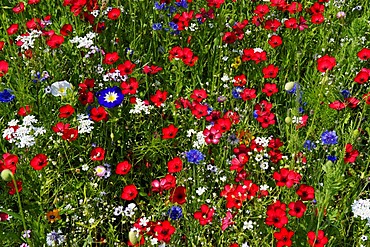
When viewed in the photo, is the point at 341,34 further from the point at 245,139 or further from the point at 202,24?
the point at 245,139

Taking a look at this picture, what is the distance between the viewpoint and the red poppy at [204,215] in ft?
6.57

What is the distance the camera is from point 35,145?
92.0 inches

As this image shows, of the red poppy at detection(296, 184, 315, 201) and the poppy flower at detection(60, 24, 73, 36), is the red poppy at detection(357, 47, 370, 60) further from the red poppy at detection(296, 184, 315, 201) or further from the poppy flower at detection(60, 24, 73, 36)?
the poppy flower at detection(60, 24, 73, 36)

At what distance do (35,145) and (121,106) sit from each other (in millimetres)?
483

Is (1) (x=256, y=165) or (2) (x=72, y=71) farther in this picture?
(2) (x=72, y=71)

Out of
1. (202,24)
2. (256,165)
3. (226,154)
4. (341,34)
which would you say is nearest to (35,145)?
(226,154)

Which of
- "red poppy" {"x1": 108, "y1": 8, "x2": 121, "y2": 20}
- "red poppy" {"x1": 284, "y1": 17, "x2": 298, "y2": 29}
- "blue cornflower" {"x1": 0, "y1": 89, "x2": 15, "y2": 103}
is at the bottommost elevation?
"blue cornflower" {"x1": 0, "y1": 89, "x2": 15, "y2": 103}

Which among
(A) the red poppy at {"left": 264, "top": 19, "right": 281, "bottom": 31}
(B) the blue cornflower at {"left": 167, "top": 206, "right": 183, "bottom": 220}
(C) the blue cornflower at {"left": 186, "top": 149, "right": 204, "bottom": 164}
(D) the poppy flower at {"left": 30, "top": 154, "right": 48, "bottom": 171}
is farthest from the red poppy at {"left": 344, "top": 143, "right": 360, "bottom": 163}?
(D) the poppy flower at {"left": 30, "top": 154, "right": 48, "bottom": 171}

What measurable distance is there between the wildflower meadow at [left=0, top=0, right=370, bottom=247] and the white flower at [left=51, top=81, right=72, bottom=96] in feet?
0.04

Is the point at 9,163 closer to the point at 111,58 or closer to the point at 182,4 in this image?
the point at 111,58

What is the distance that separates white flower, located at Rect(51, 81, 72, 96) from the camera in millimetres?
2502

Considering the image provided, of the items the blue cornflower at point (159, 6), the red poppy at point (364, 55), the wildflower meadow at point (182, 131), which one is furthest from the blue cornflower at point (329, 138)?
the blue cornflower at point (159, 6)

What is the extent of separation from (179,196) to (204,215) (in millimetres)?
126

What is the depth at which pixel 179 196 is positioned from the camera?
6.81ft
